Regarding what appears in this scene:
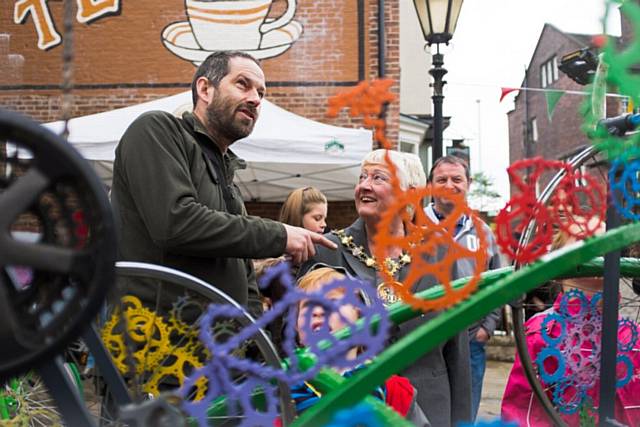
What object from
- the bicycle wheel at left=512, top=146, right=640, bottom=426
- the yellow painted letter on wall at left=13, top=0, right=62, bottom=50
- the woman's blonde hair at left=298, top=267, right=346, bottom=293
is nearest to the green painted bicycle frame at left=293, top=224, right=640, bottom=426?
the bicycle wheel at left=512, top=146, right=640, bottom=426

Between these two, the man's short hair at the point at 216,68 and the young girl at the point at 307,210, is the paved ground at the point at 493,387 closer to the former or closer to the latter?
the young girl at the point at 307,210

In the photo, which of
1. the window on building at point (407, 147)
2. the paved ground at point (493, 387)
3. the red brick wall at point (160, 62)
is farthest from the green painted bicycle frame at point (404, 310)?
the window on building at point (407, 147)

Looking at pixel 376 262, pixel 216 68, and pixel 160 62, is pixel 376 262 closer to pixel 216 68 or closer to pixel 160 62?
pixel 216 68

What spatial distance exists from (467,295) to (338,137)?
2689 millimetres

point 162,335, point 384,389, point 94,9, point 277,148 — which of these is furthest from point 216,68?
point 94,9

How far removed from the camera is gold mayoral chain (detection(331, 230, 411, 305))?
196 centimetres

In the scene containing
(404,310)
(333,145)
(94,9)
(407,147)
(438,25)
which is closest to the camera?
(404,310)

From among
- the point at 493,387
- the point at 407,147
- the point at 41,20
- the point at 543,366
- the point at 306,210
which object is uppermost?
the point at 41,20

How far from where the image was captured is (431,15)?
12.2 feet

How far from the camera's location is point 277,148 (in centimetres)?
480

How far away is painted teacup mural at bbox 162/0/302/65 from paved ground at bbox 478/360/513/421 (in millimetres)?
3873

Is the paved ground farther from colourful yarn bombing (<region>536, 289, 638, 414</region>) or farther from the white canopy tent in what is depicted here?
colourful yarn bombing (<region>536, 289, 638, 414</region>)

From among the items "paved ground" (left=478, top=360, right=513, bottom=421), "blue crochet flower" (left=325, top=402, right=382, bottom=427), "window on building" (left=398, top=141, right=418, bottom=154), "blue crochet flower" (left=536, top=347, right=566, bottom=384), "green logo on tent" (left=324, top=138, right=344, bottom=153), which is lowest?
"paved ground" (left=478, top=360, right=513, bottom=421)

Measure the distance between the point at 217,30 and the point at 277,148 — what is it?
3673 millimetres
